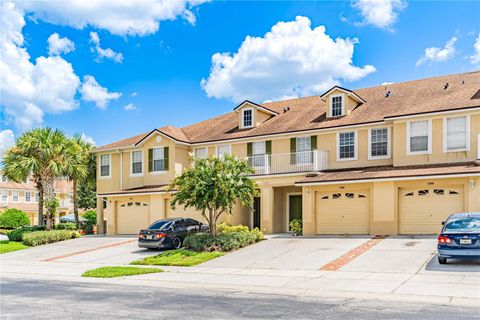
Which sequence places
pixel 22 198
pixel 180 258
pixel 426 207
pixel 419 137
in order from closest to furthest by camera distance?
pixel 180 258 < pixel 426 207 < pixel 419 137 < pixel 22 198

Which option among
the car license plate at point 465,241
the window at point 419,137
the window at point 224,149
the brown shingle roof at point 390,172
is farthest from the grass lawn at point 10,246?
the car license plate at point 465,241

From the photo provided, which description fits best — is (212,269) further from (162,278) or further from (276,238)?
(276,238)

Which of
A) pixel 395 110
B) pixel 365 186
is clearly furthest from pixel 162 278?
pixel 395 110

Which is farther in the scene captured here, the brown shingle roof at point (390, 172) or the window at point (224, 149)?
the window at point (224, 149)

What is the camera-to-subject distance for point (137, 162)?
36.9m

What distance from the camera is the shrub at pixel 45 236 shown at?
3262cm

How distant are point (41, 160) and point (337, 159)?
19.5 meters

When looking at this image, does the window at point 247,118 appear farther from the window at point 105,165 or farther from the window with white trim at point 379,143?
the window at point 105,165

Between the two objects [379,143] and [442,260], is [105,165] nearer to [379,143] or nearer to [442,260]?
[379,143]

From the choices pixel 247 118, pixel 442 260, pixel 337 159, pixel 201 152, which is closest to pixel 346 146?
pixel 337 159

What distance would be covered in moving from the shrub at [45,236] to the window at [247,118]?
1332 cm

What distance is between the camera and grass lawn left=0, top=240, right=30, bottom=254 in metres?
31.1

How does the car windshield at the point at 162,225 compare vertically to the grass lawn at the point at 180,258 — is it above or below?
above

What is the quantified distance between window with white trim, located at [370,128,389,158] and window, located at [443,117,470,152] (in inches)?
127
